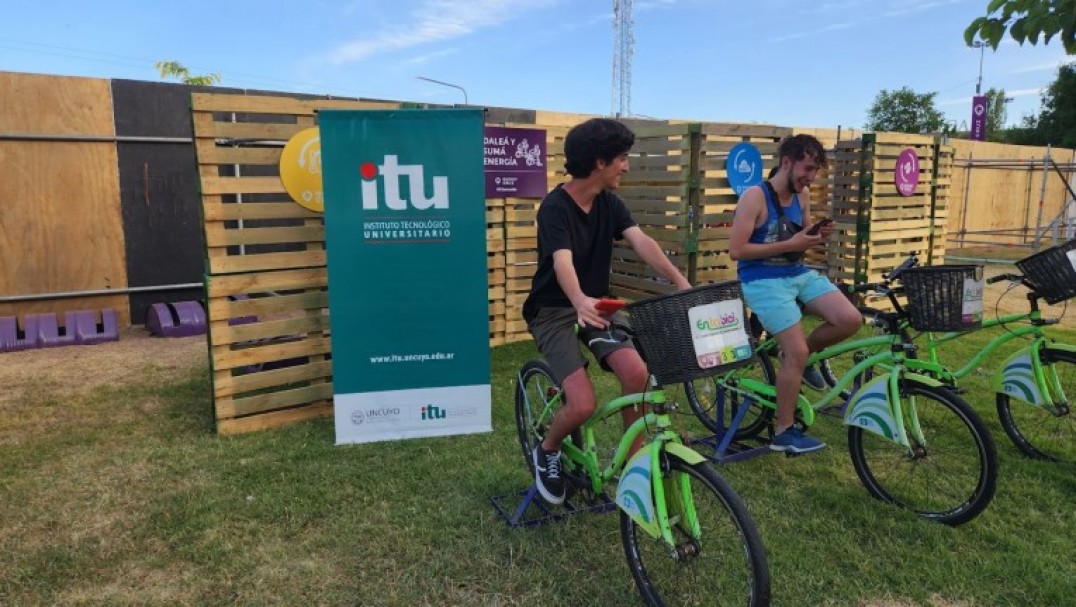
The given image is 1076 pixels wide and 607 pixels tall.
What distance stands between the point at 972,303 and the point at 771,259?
1.01m

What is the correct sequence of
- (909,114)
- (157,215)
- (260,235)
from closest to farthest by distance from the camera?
1. (260,235)
2. (157,215)
3. (909,114)

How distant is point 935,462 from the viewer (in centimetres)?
356

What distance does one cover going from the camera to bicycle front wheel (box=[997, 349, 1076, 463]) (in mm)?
4059

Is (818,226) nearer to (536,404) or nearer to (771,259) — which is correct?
(771,259)

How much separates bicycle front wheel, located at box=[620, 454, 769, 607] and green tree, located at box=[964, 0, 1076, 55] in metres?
2.99

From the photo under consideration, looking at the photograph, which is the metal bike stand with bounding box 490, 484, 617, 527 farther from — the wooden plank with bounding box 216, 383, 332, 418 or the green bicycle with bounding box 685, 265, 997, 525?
the wooden plank with bounding box 216, 383, 332, 418

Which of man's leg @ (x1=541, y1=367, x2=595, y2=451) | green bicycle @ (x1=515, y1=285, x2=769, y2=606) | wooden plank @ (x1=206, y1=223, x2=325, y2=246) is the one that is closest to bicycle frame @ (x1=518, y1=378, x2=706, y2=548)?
green bicycle @ (x1=515, y1=285, x2=769, y2=606)

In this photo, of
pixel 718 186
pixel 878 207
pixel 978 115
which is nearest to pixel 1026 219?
pixel 978 115

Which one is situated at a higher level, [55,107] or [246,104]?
[55,107]

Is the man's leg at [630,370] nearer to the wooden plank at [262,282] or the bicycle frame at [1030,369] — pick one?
the bicycle frame at [1030,369]

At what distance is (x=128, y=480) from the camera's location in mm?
4102

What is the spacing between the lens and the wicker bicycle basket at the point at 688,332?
2467mm

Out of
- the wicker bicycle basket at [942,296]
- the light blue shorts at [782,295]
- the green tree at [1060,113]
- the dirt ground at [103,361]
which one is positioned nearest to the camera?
the wicker bicycle basket at [942,296]

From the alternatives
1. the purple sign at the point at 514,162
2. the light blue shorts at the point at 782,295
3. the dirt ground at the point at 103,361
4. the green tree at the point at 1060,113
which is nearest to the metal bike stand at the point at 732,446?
the light blue shorts at the point at 782,295
